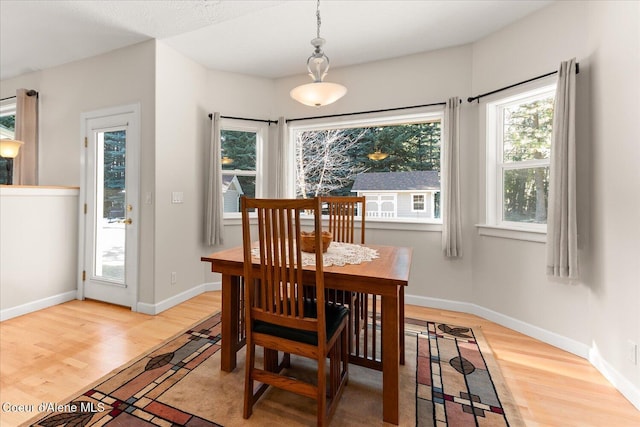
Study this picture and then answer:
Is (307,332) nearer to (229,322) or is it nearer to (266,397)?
(266,397)

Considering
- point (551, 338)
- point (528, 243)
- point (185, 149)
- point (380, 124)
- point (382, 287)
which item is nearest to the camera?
point (382, 287)

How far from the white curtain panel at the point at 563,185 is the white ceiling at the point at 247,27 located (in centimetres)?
85

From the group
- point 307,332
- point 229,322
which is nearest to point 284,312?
point 307,332

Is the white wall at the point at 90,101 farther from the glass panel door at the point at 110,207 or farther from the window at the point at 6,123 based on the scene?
the glass panel door at the point at 110,207

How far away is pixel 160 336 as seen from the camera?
239 centimetres

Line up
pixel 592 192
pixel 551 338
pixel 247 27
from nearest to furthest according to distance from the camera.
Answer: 1. pixel 592 192
2. pixel 551 338
3. pixel 247 27

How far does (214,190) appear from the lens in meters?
3.39

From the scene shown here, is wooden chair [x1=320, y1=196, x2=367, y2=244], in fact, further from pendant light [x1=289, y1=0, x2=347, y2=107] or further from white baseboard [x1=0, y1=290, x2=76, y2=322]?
white baseboard [x1=0, y1=290, x2=76, y2=322]

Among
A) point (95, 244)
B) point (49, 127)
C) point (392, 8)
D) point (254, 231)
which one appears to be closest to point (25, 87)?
point (49, 127)

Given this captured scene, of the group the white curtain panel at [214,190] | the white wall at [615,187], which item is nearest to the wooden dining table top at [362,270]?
the white wall at [615,187]

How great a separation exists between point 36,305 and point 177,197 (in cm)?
177

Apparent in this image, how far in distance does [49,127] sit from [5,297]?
1.99 metres

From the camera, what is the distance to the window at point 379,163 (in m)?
3.21

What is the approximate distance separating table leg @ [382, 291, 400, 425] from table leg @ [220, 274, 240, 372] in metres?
1.01
